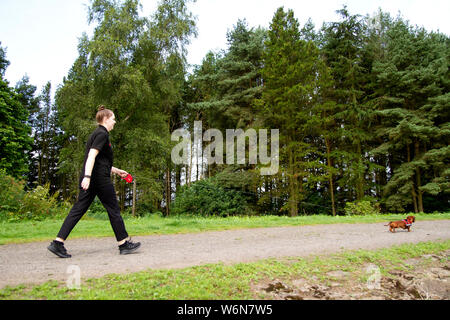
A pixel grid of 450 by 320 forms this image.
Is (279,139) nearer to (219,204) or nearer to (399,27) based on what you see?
(219,204)

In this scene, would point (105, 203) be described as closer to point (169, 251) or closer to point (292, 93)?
point (169, 251)

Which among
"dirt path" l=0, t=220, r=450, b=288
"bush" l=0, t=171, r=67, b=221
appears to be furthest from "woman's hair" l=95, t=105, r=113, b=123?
"bush" l=0, t=171, r=67, b=221

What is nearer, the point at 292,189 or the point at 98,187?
the point at 98,187

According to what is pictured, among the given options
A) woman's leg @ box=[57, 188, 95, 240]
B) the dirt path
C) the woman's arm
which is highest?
the woman's arm

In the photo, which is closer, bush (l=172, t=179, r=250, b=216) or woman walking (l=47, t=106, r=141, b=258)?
woman walking (l=47, t=106, r=141, b=258)

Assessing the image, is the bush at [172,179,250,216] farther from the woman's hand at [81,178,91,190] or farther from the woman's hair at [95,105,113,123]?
the woman's hand at [81,178,91,190]

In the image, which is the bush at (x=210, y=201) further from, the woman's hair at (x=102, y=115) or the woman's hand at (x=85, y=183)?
the woman's hand at (x=85, y=183)

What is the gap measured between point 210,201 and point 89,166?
17.3m

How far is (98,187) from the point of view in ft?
13.9

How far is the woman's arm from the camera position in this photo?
3919 mm

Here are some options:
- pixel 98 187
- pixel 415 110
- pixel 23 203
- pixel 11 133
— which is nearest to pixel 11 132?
pixel 11 133

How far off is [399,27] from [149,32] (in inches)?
771

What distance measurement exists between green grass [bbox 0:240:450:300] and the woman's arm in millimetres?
1435

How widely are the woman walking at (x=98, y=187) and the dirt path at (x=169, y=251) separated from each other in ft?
0.74
